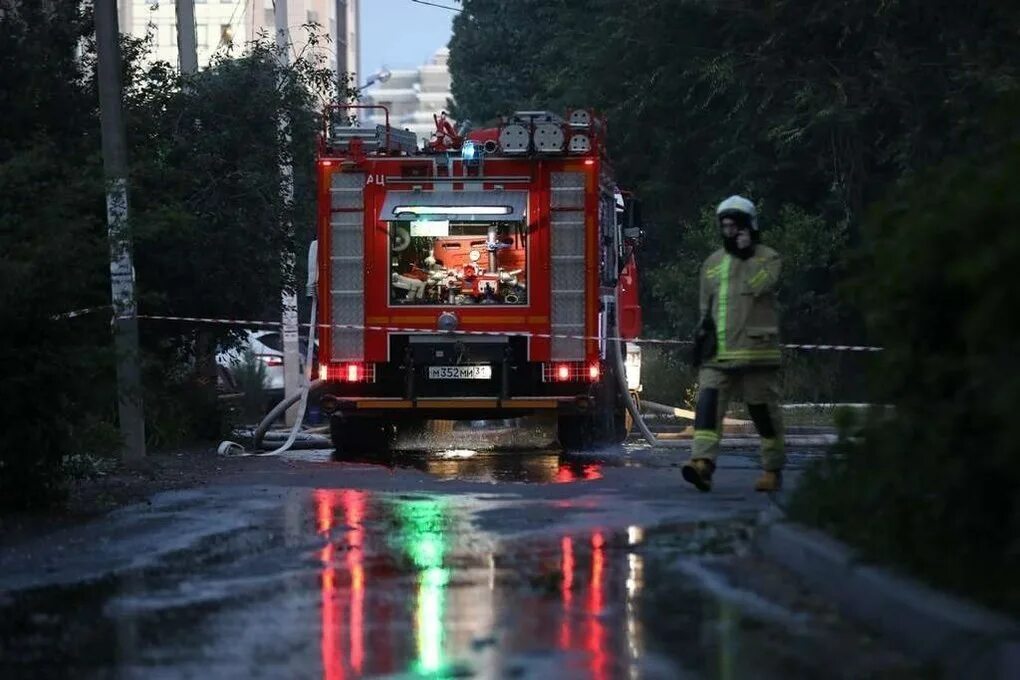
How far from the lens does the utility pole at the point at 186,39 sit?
84.2 feet

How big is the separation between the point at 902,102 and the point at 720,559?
2185 centimetres

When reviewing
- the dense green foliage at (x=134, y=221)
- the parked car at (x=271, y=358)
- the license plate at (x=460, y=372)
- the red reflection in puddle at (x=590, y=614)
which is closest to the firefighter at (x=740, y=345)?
the red reflection in puddle at (x=590, y=614)

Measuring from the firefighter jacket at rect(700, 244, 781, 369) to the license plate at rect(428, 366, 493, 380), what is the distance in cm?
638

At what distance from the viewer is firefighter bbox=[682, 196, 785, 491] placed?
12469mm

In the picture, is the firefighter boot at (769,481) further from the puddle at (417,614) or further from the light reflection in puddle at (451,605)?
the light reflection in puddle at (451,605)

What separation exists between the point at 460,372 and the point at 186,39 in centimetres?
953

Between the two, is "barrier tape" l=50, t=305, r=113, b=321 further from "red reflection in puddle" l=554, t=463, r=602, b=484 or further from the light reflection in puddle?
"red reflection in puddle" l=554, t=463, r=602, b=484

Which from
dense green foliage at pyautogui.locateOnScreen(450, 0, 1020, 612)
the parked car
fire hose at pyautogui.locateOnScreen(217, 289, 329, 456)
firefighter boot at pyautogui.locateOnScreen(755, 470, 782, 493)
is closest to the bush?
dense green foliage at pyautogui.locateOnScreen(450, 0, 1020, 612)

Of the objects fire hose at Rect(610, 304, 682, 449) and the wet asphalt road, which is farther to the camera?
fire hose at Rect(610, 304, 682, 449)

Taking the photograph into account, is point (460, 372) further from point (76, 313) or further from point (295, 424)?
point (76, 313)

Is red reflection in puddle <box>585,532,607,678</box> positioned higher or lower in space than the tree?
lower

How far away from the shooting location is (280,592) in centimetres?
865

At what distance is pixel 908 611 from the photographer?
721 cm

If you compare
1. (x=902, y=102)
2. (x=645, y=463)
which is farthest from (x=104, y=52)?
(x=902, y=102)
